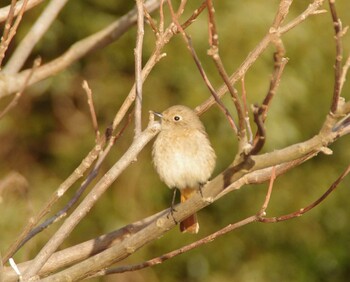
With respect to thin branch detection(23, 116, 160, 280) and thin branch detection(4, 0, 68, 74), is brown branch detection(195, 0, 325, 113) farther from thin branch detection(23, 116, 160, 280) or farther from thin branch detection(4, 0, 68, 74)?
thin branch detection(4, 0, 68, 74)

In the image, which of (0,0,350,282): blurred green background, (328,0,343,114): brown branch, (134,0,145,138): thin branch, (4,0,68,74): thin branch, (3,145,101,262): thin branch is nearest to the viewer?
(328,0,343,114): brown branch

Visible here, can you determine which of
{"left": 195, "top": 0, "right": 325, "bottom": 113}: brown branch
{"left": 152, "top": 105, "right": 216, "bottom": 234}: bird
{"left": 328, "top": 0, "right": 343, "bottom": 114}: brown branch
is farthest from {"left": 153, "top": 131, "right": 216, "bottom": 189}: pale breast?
{"left": 328, "top": 0, "right": 343, "bottom": 114}: brown branch

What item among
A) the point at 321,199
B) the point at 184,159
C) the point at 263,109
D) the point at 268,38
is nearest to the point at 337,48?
the point at 263,109

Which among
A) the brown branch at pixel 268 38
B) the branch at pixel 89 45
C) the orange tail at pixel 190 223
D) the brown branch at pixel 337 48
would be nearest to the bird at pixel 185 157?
the orange tail at pixel 190 223

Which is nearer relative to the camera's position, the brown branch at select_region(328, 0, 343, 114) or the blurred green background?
the brown branch at select_region(328, 0, 343, 114)

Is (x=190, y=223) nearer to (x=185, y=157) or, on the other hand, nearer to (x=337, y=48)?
(x=185, y=157)

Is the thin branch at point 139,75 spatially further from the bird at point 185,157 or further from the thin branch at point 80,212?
the bird at point 185,157
